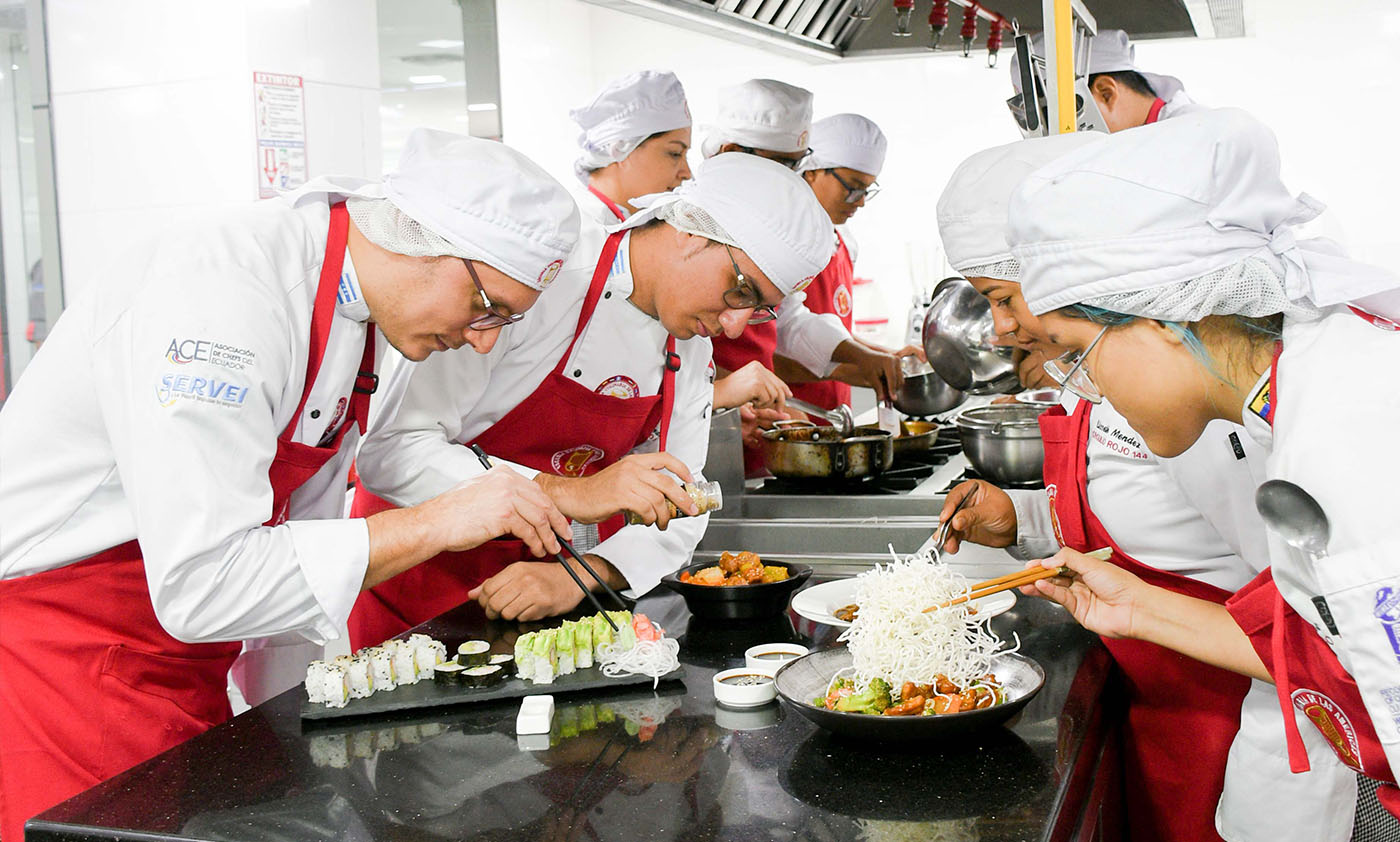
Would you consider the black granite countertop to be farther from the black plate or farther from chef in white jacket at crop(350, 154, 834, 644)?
chef in white jacket at crop(350, 154, 834, 644)

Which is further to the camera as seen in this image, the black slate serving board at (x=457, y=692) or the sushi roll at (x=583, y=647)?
the sushi roll at (x=583, y=647)

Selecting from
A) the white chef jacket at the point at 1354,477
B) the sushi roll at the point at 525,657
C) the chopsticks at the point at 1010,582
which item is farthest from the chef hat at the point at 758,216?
the white chef jacket at the point at 1354,477

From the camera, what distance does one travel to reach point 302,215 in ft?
6.66

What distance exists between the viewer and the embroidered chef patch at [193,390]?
1.72 meters

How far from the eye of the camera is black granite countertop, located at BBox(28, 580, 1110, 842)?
4.79 feet

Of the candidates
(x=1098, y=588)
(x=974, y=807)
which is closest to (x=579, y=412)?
(x=1098, y=588)

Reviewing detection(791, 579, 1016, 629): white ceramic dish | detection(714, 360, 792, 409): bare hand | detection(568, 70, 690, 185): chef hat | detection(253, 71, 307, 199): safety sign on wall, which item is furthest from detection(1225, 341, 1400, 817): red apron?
detection(253, 71, 307, 199): safety sign on wall

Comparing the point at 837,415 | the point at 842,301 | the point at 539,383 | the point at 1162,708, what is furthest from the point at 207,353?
the point at 842,301

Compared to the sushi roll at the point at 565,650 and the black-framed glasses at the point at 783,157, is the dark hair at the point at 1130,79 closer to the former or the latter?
the black-framed glasses at the point at 783,157

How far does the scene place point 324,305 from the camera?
6.53 ft

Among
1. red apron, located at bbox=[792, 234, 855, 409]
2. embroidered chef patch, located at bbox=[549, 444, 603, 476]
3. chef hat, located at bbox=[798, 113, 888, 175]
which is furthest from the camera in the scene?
red apron, located at bbox=[792, 234, 855, 409]

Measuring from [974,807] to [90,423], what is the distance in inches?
56.8

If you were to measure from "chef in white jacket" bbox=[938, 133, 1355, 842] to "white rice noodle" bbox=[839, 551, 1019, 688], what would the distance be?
36cm

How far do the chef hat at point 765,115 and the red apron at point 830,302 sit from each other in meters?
0.71
